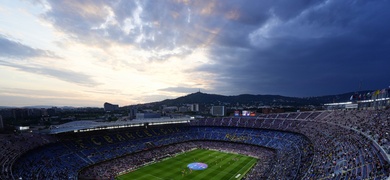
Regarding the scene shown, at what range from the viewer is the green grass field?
4894 centimetres

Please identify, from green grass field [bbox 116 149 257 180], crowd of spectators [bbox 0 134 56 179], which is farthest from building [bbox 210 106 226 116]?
crowd of spectators [bbox 0 134 56 179]

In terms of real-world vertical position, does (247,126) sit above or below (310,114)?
below

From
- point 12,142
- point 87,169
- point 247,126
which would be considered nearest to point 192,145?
point 247,126

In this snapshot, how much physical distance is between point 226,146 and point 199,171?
24624mm

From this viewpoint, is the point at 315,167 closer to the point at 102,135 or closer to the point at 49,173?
the point at 49,173

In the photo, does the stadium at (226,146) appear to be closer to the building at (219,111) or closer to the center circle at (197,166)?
the center circle at (197,166)

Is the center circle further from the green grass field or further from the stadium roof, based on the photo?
the stadium roof

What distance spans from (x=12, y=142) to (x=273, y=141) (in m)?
72.4

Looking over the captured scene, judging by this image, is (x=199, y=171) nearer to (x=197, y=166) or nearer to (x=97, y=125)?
(x=197, y=166)

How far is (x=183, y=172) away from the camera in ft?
168

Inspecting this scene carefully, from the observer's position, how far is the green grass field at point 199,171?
48938mm

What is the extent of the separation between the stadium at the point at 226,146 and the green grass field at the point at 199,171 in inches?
21.8

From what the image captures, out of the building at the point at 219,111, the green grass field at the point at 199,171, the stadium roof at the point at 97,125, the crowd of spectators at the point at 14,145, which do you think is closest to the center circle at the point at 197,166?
the green grass field at the point at 199,171

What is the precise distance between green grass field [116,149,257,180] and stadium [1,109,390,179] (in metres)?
0.55
